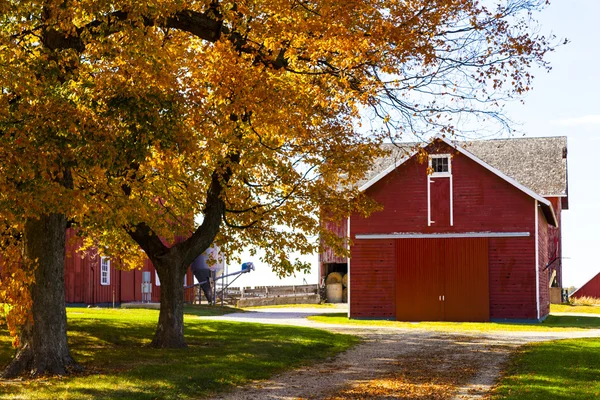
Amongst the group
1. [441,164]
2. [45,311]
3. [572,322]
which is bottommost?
[572,322]

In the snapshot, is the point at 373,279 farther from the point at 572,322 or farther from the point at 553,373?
the point at 553,373

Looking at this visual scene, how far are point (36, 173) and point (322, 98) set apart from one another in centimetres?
624

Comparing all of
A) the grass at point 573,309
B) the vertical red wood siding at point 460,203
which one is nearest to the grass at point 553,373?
the vertical red wood siding at point 460,203

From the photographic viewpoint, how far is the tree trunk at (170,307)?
21.6 metres

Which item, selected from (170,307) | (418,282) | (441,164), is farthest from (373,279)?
(170,307)

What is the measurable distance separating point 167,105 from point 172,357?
646cm

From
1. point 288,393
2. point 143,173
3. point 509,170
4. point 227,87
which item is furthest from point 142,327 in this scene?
point 509,170

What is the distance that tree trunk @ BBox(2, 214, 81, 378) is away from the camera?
16891 mm

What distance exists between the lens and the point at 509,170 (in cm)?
4762

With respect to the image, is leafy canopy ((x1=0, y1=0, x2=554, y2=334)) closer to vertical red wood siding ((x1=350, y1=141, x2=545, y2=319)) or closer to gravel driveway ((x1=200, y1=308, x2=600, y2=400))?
gravel driveway ((x1=200, y1=308, x2=600, y2=400))

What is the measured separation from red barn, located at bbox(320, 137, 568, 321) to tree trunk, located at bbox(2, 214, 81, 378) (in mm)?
19952

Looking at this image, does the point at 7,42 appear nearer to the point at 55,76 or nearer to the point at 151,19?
the point at 55,76

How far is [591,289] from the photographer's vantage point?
186 feet

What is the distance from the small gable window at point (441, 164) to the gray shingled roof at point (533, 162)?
10735 millimetres
